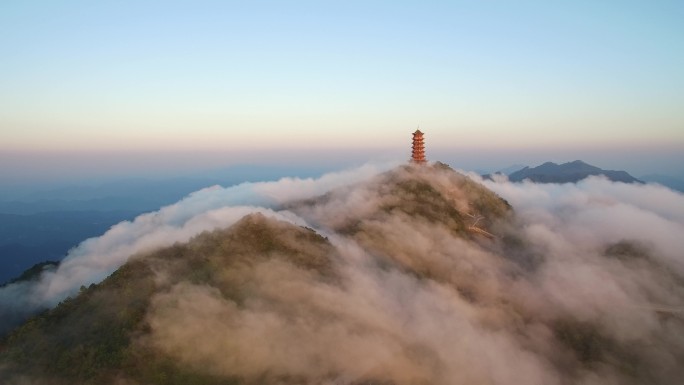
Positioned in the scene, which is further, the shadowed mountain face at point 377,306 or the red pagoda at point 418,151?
the red pagoda at point 418,151

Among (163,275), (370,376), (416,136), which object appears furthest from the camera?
(416,136)

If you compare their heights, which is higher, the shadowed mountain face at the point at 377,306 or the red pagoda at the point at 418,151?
the red pagoda at the point at 418,151

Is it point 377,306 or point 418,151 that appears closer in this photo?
point 377,306

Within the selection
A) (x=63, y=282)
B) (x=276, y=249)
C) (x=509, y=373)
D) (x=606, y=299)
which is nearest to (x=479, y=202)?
(x=606, y=299)

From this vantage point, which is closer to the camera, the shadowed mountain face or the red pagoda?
the shadowed mountain face

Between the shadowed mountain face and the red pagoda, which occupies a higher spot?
the red pagoda

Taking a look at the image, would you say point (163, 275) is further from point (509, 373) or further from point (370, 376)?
point (509, 373)

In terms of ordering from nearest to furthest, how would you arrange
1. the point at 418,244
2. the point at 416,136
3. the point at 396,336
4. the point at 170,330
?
the point at 170,330 < the point at 396,336 < the point at 418,244 < the point at 416,136

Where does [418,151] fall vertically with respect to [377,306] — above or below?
above
